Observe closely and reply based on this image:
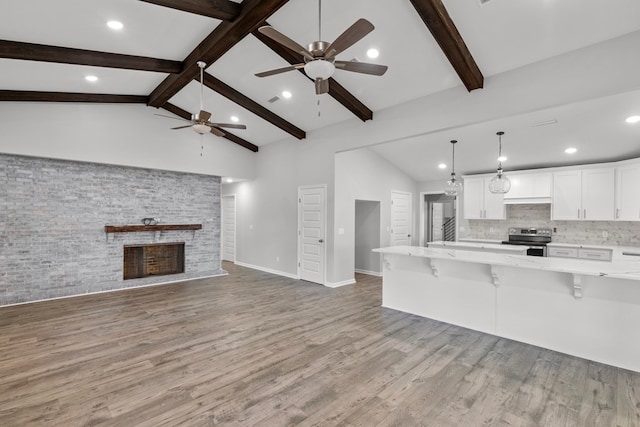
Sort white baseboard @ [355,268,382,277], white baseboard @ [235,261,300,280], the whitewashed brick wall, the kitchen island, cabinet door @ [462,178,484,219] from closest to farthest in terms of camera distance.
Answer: the kitchen island → the whitewashed brick wall → white baseboard @ [235,261,300,280] → cabinet door @ [462,178,484,219] → white baseboard @ [355,268,382,277]

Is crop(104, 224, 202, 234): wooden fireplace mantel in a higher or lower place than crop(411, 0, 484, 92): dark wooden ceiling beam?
lower

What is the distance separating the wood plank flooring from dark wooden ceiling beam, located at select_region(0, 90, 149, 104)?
10.9 ft

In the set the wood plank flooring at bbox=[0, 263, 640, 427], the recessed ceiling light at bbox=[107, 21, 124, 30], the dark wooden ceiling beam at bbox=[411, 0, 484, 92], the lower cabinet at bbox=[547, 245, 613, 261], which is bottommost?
the wood plank flooring at bbox=[0, 263, 640, 427]

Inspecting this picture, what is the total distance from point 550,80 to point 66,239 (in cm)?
776

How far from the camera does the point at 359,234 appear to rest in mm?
7891

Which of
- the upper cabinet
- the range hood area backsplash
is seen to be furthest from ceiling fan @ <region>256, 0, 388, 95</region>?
the range hood area backsplash

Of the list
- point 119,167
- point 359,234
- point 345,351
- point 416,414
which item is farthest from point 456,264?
point 119,167

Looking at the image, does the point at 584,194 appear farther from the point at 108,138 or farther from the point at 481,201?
the point at 108,138

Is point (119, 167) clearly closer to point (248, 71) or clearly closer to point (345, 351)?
point (248, 71)

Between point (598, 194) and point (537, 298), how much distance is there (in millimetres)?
3776

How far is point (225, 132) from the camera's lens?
7227mm

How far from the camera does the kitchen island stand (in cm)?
304

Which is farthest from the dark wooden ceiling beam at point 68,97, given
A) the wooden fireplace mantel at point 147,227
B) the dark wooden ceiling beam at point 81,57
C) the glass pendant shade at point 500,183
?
the glass pendant shade at point 500,183

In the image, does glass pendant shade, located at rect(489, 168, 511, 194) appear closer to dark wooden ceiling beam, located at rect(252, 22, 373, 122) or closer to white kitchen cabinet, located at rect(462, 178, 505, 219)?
dark wooden ceiling beam, located at rect(252, 22, 373, 122)
